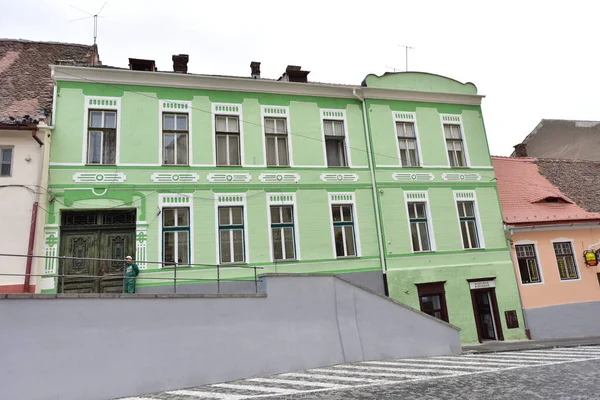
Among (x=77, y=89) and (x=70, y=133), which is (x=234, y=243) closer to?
(x=70, y=133)

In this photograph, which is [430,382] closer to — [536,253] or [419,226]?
[419,226]

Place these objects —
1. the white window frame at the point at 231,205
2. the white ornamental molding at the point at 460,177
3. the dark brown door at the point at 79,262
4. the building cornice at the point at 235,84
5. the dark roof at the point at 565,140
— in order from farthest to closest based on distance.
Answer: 1. the dark roof at the point at 565,140
2. the white ornamental molding at the point at 460,177
3. the white window frame at the point at 231,205
4. the building cornice at the point at 235,84
5. the dark brown door at the point at 79,262

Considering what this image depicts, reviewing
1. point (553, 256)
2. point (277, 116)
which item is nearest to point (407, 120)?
point (277, 116)

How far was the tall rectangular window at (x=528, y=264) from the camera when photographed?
17.3 meters

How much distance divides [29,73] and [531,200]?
70.0 ft

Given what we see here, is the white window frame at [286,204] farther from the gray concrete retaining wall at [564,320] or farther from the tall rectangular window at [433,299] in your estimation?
the gray concrete retaining wall at [564,320]

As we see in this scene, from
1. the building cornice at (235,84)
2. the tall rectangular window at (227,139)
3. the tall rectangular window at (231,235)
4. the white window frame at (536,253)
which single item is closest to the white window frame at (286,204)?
the tall rectangular window at (231,235)

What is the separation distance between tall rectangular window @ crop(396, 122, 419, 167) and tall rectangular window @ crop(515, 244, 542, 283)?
5.71 metres

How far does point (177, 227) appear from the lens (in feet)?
44.5

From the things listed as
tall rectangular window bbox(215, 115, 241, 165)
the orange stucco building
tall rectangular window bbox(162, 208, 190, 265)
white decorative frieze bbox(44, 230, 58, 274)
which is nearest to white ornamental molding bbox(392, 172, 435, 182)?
the orange stucco building

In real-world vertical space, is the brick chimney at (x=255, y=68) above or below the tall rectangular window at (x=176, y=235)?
above

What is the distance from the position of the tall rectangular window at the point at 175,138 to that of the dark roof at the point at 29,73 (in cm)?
361

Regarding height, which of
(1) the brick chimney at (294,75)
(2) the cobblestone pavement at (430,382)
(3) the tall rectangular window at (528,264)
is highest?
(1) the brick chimney at (294,75)

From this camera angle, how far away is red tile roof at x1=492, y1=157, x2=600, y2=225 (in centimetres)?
1819
